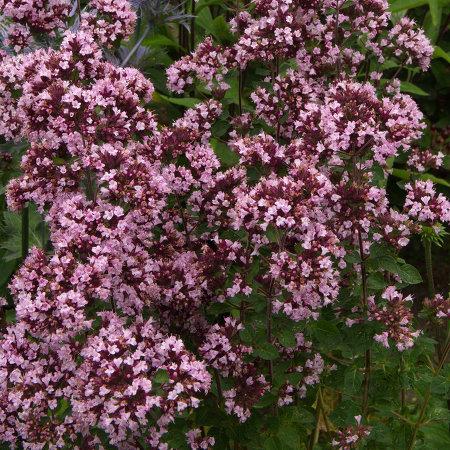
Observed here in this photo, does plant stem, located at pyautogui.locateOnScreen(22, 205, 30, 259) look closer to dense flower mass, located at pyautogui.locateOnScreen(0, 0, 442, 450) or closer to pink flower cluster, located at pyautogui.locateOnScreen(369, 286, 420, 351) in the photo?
dense flower mass, located at pyautogui.locateOnScreen(0, 0, 442, 450)

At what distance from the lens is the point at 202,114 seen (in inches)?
111

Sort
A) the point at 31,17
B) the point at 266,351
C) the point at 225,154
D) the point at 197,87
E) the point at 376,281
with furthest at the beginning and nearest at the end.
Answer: the point at 197,87
the point at 225,154
the point at 31,17
the point at 376,281
the point at 266,351

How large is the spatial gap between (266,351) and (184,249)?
1.65 feet

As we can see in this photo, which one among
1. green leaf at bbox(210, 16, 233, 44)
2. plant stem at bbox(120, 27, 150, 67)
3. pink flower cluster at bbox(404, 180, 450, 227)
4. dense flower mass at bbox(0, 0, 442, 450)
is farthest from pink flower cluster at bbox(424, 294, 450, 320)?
green leaf at bbox(210, 16, 233, 44)

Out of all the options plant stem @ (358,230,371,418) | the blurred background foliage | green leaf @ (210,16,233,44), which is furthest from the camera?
green leaf @ (210,16,233,44)

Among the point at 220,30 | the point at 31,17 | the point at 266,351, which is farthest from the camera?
the point at 220,30

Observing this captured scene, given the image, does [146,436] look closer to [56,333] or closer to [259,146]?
[56,333]

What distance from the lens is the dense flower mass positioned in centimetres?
209

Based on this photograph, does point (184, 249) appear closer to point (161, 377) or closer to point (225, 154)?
point (161, 377)

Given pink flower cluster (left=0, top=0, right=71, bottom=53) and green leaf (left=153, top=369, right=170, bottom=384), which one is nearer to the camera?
green leaf (left=153, top=369, right=170, bottom=384)

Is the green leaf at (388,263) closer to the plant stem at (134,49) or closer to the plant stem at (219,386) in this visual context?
the plant stem at (219,386)

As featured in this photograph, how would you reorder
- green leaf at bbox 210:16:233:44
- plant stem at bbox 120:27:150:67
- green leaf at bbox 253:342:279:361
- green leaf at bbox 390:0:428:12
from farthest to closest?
green leaf at bbox 210:16:233:44 → green leaf at bbox 390:0:428:12 → plant stem at bbox 120:27:150:67 → green leaf at bbox 253:342:279:361

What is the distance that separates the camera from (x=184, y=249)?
266 cm

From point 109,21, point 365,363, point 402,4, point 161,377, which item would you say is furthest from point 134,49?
point 161,377
